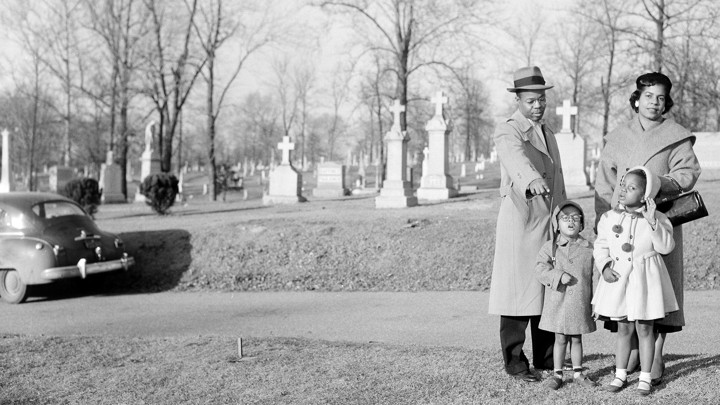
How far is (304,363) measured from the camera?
17.9 ft

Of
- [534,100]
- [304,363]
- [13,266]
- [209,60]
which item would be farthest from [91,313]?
[209,60]

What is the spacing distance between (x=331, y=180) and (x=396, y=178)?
385 inches

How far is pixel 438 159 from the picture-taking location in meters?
22.5

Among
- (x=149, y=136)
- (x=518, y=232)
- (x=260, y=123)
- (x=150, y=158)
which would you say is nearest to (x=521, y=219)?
(x=518, y=232)

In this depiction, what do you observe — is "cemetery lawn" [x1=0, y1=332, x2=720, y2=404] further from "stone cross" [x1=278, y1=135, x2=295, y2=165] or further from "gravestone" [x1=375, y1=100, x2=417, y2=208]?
"stone cross" [x1=278, y1=135, x2=295, y2=165]

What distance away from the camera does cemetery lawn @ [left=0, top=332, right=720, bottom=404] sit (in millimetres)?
4551

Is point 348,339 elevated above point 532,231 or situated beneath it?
situated beneath

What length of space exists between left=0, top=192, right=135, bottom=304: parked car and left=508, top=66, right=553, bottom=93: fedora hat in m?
7.64

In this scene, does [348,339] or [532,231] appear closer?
[532,231]

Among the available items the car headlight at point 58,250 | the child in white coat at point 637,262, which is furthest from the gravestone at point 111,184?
the child in white coat at point 637,262

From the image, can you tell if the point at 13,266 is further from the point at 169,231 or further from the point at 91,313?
the point at 169,231

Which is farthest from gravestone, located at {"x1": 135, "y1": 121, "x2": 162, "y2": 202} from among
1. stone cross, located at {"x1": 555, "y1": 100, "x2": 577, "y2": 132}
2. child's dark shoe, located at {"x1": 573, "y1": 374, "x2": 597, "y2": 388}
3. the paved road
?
child's dark shoe, located at {"x1": 573, "y1": 374, "x2": 597, "y2": 388}

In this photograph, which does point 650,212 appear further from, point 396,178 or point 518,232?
point 396,178

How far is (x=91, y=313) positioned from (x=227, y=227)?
3.80 meters
